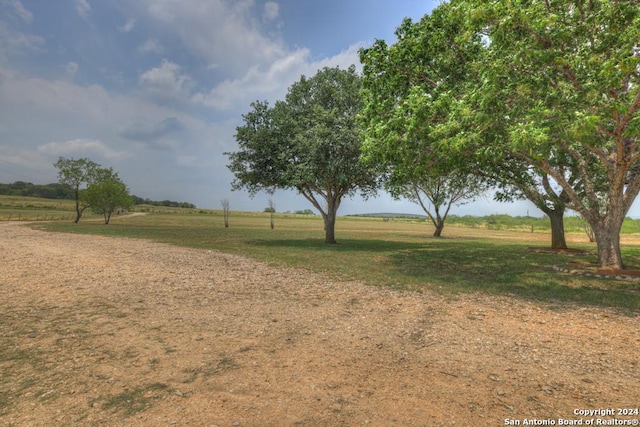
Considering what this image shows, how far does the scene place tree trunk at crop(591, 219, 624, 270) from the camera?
14836 millimetres

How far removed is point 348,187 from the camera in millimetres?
30188

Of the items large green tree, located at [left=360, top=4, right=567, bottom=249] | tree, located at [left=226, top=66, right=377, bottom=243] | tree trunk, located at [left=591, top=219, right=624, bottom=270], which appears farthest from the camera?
tree, located at [left=226, top=66, right=377, bottom=243]

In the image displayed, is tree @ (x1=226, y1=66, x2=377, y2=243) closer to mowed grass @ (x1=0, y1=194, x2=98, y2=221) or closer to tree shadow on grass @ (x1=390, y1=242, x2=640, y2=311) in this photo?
tree shadow on grass @ (x1=390, y1=242, x2=640, y2=311)

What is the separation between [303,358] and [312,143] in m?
20.9

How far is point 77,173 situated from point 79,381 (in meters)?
74.4

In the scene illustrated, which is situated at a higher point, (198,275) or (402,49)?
(402,49)

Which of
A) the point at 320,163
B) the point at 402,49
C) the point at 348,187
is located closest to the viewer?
the point at 402,49

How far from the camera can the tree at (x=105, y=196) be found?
62.6 m

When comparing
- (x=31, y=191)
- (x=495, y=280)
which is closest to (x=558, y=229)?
(x=495, y=280)

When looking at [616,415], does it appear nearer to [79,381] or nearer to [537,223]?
[79,381]

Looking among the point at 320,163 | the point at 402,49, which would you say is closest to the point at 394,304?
the point at 402,49

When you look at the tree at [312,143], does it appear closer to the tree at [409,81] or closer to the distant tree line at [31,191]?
the tree at [409,81]

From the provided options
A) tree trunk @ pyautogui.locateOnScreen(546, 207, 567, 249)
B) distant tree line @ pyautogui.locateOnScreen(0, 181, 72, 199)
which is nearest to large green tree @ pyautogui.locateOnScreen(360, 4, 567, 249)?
tree trunk @ pyautogui.locateOnScreen(546, 207, 567, 249)

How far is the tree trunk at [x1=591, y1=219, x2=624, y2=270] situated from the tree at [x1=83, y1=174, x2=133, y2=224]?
246 ft
